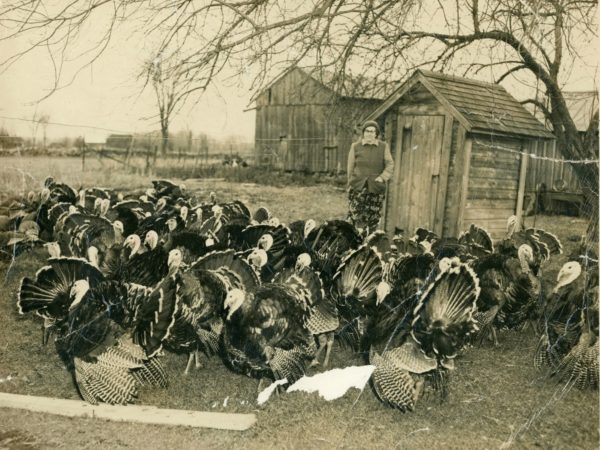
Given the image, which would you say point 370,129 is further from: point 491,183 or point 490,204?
point 490,204

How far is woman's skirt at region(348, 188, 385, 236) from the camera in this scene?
24.5 ft

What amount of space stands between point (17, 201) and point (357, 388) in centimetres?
604

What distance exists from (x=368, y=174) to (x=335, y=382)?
11.7 ft

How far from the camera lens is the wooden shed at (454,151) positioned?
25.3 feet

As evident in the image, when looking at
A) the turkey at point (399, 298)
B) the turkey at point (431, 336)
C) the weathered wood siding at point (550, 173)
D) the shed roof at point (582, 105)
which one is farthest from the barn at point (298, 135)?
the turkey at point (431, 336)

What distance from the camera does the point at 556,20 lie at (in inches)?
209

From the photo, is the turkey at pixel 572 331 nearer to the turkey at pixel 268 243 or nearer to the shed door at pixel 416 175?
the turkey at pixel 268 243

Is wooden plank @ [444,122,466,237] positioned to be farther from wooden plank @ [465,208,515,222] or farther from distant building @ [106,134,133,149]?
distant building @ [106,134,133,149]

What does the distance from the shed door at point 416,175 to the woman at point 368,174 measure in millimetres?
993

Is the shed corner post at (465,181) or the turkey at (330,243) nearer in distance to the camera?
the turkey at (330,243)

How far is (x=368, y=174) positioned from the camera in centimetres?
736

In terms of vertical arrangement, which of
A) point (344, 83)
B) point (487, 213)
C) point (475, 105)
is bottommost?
point (487, 213)

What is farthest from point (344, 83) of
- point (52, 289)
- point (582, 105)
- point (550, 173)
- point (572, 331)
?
point (550, 173)

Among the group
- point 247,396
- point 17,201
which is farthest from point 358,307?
point 17,201
